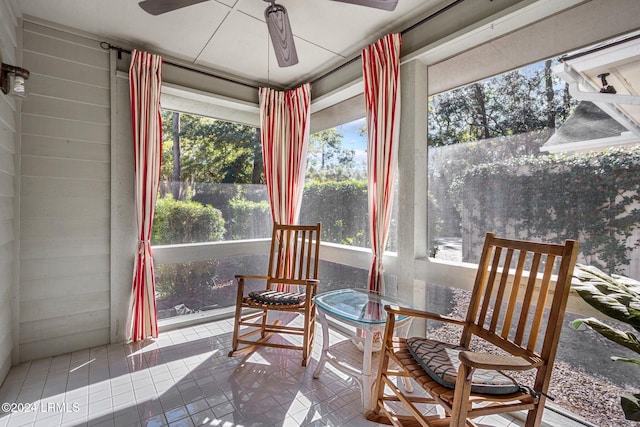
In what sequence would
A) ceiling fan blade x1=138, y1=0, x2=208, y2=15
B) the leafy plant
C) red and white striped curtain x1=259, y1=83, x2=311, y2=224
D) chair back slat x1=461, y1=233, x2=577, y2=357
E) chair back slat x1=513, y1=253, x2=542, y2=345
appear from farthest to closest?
red and white striped curtain x1=259, y1=83, x2=311, y2=224, ceiling fan blade x1=138, y1=0, x2=208, y2=15, chair back slat x1=513, y1=253, x2=542, y2=345, chair back slat x1=461, y1=233, x2=577, y2=357, the leafy plant

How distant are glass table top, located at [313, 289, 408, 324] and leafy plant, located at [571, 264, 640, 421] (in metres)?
1.00

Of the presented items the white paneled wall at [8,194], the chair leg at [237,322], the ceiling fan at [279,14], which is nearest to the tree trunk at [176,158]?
the white paneled wall at [8,194]

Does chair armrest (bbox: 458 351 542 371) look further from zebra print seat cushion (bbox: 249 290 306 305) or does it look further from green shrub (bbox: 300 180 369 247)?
green shrub (bbox: 300 180 369 247)

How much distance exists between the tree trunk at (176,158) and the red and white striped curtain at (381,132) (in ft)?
6.40

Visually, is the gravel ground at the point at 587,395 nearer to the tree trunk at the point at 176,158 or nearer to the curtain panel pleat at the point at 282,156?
the curtain panel pleat at the point at 282,156

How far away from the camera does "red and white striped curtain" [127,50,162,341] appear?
9.23 feet

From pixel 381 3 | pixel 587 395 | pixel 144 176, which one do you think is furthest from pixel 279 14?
pixel 587 395

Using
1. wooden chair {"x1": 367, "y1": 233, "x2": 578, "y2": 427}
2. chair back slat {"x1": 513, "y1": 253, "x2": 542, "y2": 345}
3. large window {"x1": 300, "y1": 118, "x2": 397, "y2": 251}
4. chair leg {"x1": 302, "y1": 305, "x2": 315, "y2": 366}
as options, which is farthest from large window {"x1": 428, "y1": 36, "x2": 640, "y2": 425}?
chair leg {"x1": 302, "y1": 305, "x2": 315, "y2": 366}

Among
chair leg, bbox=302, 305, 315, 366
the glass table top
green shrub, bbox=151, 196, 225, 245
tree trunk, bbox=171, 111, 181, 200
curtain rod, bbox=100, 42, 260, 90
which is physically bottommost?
chair leg, bbox=302, 305, 315, 366

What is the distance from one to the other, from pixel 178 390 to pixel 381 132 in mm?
2368

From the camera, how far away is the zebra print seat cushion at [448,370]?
133 cm

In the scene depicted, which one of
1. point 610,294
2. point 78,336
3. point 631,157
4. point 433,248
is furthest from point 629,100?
point 78,336

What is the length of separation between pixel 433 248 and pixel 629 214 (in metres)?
1.15

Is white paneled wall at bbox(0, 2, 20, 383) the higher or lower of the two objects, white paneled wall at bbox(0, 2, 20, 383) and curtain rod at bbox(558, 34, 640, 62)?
the lower
